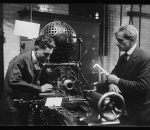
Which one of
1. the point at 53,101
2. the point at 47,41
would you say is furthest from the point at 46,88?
the point at 47,41

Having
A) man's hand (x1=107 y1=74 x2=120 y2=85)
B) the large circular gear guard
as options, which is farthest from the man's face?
the large circular gear guard

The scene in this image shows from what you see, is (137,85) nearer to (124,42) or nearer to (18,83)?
(124,42)

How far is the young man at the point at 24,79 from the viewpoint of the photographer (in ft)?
8.07

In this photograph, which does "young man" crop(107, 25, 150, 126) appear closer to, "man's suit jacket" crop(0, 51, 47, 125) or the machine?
the machine

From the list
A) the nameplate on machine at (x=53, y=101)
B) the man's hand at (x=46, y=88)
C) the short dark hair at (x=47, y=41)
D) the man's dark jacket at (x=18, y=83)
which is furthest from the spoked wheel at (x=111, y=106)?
the short dark hair at (x=47, y=41)

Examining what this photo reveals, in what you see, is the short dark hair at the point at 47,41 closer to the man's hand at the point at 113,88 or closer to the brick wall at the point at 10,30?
the man's hand at the point at 113,88

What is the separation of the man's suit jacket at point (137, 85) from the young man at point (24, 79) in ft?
2.63

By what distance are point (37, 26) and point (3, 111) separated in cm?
104

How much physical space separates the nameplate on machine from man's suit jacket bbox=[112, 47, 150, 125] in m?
0.65

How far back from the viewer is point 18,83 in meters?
2.43

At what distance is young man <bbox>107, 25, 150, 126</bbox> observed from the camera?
8.29ft

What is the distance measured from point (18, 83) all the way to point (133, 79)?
3.79 feet

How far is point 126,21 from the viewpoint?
4.66m

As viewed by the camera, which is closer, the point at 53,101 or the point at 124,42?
the point at 53,101
